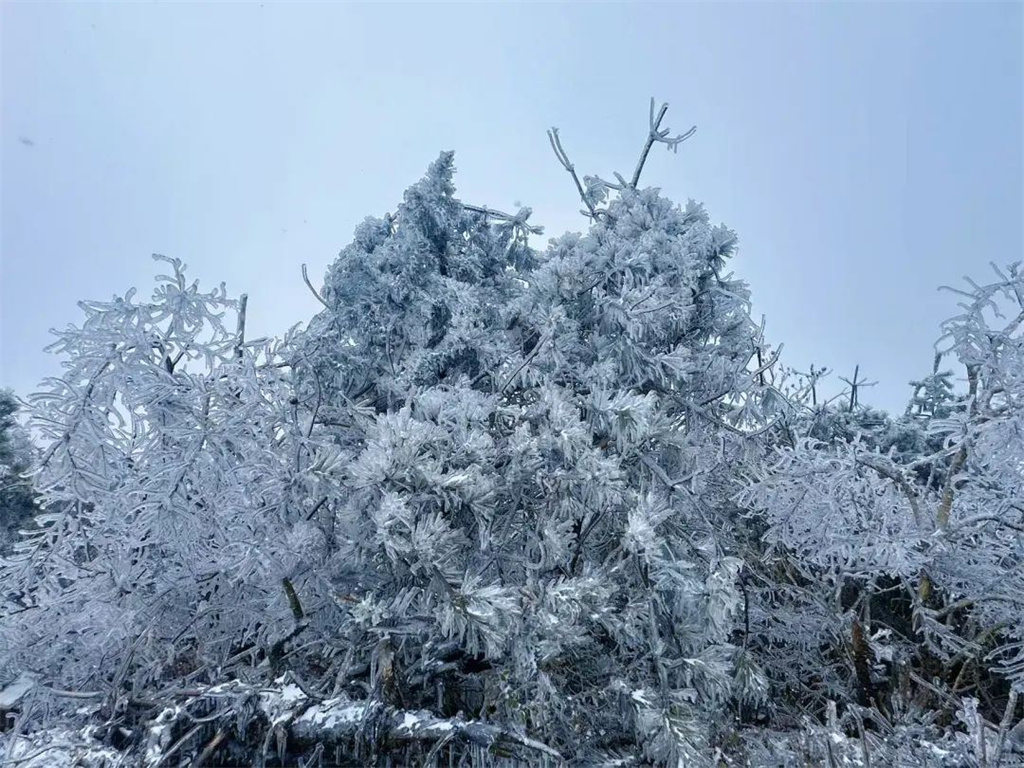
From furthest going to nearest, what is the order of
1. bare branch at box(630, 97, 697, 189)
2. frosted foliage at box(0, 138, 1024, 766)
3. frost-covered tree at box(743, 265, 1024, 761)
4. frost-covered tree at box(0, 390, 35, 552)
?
frost-covered tree at box(0, 390, 35, 552)
bare branch at box(630, 97, 697, 189)
frost-covered tree at box(743, 265, 1024, 761)
frosted foliage at box(0, 138, 1024, 766)

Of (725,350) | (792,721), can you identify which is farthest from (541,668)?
(725,350)

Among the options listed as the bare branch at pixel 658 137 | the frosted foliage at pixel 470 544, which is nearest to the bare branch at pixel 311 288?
the frosted foliage at pixel 470 544

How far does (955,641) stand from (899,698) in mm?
904

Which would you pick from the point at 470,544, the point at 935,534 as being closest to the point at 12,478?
the point at 470,544

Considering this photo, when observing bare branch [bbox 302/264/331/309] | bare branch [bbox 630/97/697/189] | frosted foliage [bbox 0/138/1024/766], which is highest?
bare branch [bbox 630/97/697/189]

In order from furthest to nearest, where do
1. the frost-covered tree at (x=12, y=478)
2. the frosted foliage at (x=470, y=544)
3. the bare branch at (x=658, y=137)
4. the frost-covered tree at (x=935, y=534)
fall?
the frost-covered tree at (x=12, y=478) → the bare branch at (x=658, y=137) → the frost-covered tree at (x=935, y=534) → the frosted foliage at (x=470, y=544)

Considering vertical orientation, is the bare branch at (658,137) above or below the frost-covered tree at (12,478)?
above

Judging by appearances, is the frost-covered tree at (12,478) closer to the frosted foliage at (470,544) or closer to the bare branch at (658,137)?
the frosted foliage at (470,544)

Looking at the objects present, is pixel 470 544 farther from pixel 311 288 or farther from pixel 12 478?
pixel 12 478

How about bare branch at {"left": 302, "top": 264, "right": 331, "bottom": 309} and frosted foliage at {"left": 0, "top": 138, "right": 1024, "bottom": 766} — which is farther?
bare branch at {"left": 302, "top": 264, "right": 331, "bottom": 309}

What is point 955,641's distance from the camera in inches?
212

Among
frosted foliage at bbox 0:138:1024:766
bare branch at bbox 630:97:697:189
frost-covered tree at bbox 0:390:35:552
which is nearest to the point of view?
frosted foliage at bbox 0:138:1024:766

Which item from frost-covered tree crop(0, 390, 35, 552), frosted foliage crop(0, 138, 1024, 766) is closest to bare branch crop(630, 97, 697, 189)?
frosted foliage crop(0, 138, 1024, 766)

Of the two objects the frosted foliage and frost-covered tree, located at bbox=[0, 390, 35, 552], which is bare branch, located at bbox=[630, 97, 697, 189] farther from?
frost-covered tree, located at bbox=[0, 390, 35, 552]
